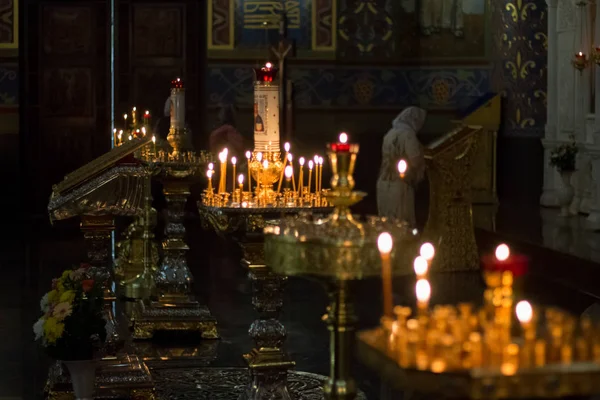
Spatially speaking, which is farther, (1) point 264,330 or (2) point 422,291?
(1) point 264,330

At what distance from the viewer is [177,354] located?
955 centimetres

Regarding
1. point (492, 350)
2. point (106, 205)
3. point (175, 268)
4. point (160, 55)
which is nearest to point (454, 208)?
point (175, 268)

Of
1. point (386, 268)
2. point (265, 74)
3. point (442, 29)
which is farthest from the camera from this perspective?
point (442, 29)

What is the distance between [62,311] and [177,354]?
2.38 m

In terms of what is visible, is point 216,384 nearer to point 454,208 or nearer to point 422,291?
point 422,291

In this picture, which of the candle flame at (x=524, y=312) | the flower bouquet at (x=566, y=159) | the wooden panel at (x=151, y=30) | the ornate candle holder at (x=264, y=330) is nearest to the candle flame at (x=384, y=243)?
the candle flame at (x=524, y=312)

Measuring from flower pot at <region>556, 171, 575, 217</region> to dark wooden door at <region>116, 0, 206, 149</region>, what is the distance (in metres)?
6.02

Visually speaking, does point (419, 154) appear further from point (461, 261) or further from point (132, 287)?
point (132, 287)

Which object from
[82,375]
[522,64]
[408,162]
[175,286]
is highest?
[522,64]

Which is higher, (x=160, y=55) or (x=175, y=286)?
(x=160, y=55)

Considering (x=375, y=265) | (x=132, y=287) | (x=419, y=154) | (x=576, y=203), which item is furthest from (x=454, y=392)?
(x=576, y=203)

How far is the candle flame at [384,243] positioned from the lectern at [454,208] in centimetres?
874

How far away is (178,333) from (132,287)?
1.73 m

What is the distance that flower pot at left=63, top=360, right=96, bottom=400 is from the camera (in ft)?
23.7
